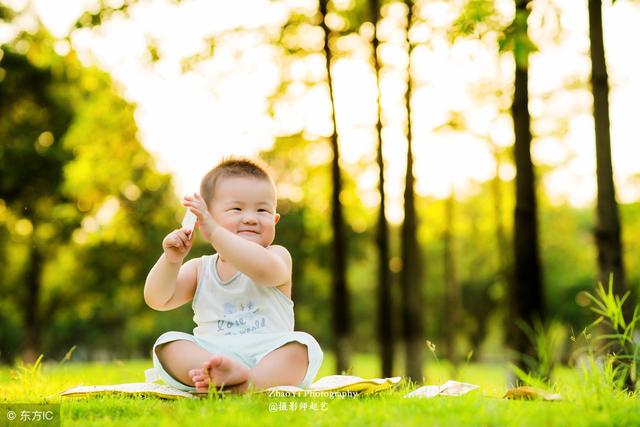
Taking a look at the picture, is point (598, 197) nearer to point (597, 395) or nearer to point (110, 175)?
point (597, 395)

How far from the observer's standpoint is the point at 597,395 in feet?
10.9

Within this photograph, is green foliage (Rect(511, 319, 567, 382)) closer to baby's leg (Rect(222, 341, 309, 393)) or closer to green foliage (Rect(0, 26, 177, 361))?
baby's leg (Rect(222, 341, 309, 393))

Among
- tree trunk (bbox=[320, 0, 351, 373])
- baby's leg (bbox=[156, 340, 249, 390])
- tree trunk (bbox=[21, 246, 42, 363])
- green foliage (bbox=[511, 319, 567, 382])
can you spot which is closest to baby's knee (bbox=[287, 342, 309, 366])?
baby's leg (bbox=[156, 340, 249, 390])

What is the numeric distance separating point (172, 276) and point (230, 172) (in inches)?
24.2

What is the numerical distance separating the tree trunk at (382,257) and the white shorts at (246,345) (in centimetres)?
780

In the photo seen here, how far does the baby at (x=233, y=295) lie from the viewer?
3691 mm

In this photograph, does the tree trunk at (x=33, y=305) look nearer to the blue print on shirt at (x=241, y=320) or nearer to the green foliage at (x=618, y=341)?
the green foliage at (x=618, y=341)

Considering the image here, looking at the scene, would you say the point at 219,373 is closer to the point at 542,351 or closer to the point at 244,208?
the point at 244,208

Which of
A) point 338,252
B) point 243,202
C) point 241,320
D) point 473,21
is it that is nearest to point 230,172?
point 243,202

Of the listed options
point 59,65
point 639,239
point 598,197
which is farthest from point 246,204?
point 639,239

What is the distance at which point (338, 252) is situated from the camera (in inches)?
439

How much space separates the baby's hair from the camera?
409 cm

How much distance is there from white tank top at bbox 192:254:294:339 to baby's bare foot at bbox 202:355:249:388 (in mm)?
359

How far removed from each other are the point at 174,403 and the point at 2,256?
817 inches
